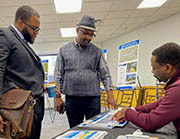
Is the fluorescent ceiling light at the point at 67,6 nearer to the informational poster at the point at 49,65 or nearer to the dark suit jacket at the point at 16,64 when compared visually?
the informational poster at the point at 49,65

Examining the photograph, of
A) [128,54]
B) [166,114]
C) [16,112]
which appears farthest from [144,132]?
[128,54]

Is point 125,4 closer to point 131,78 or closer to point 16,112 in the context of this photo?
point 131,78

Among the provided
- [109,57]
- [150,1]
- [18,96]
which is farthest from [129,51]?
[109,57]

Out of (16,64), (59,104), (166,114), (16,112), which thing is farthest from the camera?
(59,104)

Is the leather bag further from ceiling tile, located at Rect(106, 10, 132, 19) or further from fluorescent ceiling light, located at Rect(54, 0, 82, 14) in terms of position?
ceiling tile, located at Rect(106, 10, 132, 19)

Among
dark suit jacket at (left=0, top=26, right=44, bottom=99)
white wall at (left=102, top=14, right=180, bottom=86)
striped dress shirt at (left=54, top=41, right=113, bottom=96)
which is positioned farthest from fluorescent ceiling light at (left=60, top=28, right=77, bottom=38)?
dark suit jacket at (left=0, top=26, right=44, bottom=99)

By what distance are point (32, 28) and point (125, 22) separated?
419cm

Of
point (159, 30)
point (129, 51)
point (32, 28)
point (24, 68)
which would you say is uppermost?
point (159, 30)

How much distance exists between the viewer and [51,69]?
4.35 meters

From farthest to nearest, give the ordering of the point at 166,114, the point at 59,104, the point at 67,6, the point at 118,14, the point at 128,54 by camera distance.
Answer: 1. the point at 118,14
2. the point at 67,6
3. the point at 128,54
4. the point at 59,104
5. the point at 166,114

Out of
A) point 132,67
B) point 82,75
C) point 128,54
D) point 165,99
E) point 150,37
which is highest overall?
point 150,37

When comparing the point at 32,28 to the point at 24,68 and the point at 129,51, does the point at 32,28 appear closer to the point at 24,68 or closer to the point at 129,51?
the point at 24,68

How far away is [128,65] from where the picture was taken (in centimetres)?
291

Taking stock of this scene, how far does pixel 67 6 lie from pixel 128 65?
6.34 ft
